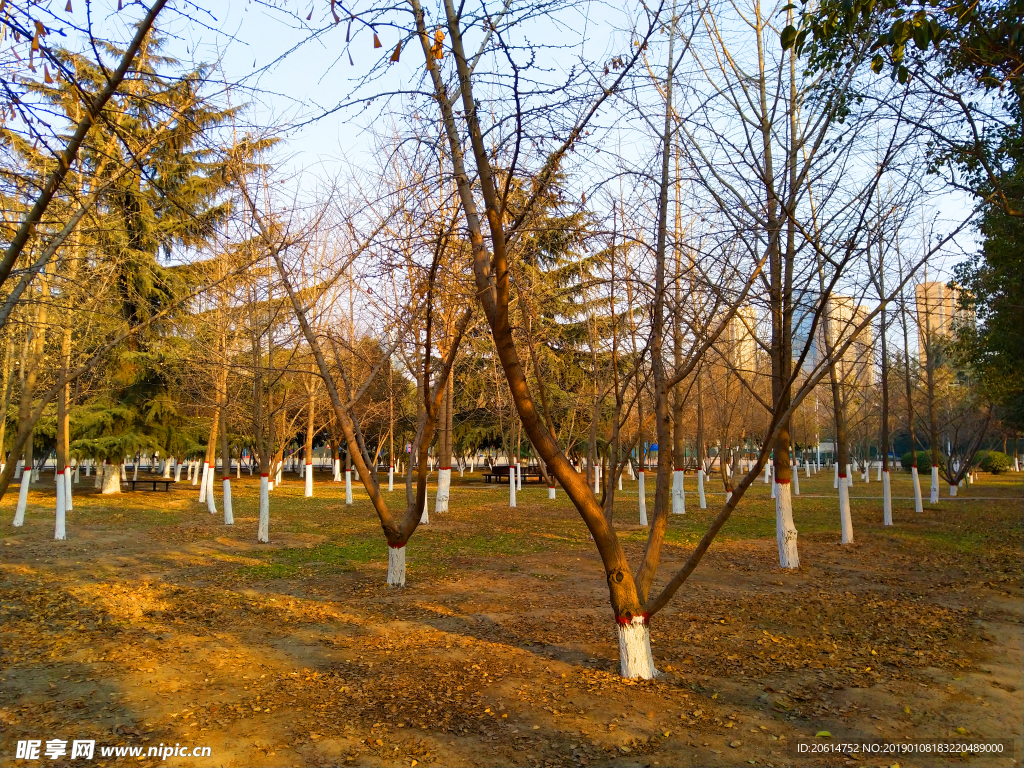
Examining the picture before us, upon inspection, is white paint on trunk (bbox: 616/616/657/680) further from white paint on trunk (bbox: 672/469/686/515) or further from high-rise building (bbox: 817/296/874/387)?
white paint on trunk (bbox: 672/469/686/515)

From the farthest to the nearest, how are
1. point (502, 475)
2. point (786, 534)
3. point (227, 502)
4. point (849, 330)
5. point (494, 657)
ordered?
point (502, 475), point (227, 502), point (849, 330), point (786, 534), point (494, 657)

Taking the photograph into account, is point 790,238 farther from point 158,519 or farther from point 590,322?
point 158,519

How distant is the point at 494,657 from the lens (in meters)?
5.79

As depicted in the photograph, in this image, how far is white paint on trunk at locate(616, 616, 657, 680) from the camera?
5137 mm

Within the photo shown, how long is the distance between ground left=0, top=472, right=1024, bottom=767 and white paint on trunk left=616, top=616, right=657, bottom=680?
10 cm

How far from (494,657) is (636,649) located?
126 cm

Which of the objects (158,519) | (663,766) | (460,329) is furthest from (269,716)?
(158,519)

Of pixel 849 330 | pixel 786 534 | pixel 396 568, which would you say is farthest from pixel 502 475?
pixel 396 568

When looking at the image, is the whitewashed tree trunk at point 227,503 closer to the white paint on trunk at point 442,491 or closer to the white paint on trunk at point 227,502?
the white paint on trunk at point 227,502

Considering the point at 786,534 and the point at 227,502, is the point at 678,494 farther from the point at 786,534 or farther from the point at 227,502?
the point at 227,502

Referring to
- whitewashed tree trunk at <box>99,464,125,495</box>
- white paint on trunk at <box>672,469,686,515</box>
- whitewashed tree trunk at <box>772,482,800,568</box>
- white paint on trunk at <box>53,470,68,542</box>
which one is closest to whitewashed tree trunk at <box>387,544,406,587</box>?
whitewashed tree trunk at <box>772,482,800,568</box>

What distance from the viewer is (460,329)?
7.35 metres

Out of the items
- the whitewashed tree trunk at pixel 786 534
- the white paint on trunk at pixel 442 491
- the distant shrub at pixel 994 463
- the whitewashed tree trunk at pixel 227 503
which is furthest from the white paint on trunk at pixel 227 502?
the distant shrub at pixel 994 463

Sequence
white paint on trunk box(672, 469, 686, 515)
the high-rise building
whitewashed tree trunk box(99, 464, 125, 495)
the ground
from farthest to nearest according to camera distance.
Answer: whitewashed tree trunk box(99, 464, 125, 495)
white paint on trunk box(672, 469, 686, 515)
the high-rise building
the ground
